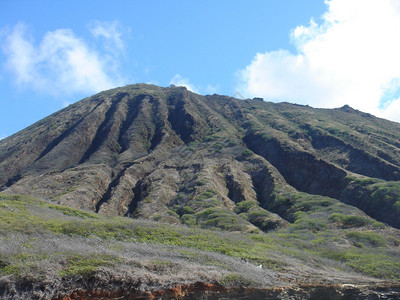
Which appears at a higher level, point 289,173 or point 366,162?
point 366,162

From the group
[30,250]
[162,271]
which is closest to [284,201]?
[162,271]

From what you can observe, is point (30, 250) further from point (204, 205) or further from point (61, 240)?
point (204, 205)

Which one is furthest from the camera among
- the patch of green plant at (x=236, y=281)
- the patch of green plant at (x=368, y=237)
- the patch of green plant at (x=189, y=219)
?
the patch of green plant at (x=189, y=219)

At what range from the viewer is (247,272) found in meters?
19.0

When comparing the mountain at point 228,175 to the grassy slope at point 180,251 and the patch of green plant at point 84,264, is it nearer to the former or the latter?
the grassy slope at point 180,251

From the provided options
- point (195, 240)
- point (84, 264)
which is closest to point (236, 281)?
point (84, 264)

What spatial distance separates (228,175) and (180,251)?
35198mm

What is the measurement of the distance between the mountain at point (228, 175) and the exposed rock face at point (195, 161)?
24cm

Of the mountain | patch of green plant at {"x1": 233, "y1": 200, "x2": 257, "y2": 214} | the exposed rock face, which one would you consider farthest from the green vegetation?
patch of green plant at {"x1": 233, "y1": 200, "x2": 257, "y2": 214}

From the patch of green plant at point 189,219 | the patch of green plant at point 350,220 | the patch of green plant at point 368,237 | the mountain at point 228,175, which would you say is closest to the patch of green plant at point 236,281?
the mountain at point 228,175

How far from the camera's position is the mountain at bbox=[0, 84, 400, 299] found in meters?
32.3

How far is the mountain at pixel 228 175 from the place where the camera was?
106 ft

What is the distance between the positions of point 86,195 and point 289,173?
123ft

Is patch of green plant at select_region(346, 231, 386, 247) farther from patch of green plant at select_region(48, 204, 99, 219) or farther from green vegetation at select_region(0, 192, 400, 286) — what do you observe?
patch of green plant at select_region(48, 204, 99, 219)
